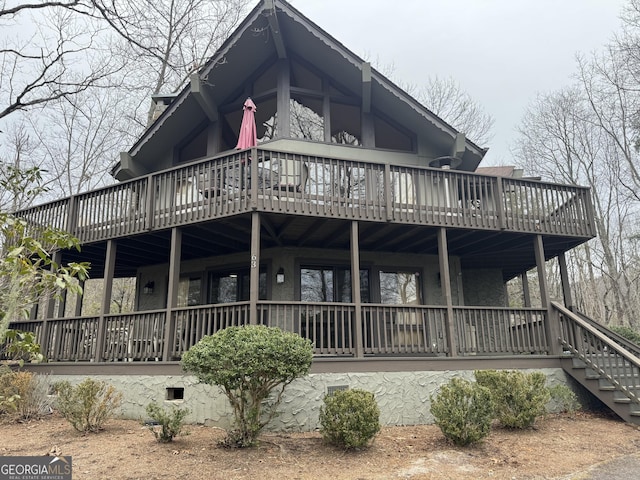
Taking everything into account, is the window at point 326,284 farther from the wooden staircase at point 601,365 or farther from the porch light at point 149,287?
the porch light at point 149,287

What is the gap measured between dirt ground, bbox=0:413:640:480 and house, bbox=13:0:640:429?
3.26ft

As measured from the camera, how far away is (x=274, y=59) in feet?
37.3

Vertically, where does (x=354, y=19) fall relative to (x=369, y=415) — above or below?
above

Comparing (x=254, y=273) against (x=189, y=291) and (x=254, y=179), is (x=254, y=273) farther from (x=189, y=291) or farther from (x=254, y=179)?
(x=189, y=291)

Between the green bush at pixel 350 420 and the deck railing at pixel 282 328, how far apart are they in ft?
5.60

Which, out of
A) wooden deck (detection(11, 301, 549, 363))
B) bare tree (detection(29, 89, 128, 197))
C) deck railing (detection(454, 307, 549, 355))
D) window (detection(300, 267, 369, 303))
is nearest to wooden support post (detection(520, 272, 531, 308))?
wooden deck (detection(11, 301, 549, 363))

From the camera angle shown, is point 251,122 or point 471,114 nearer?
point 251,122

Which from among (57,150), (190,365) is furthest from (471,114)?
(190,365)

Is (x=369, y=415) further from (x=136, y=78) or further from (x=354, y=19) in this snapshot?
(x=354, y=19)

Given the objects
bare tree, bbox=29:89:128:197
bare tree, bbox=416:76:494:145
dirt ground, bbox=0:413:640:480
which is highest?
bare tree, bbox=416:76:494:145

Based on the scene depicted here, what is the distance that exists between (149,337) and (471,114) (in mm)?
24166

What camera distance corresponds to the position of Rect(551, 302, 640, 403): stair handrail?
756cm

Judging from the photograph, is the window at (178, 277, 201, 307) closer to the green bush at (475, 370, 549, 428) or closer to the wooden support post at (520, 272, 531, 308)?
the green bush at (475, 370, 549, 428)

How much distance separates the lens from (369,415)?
234 inches
